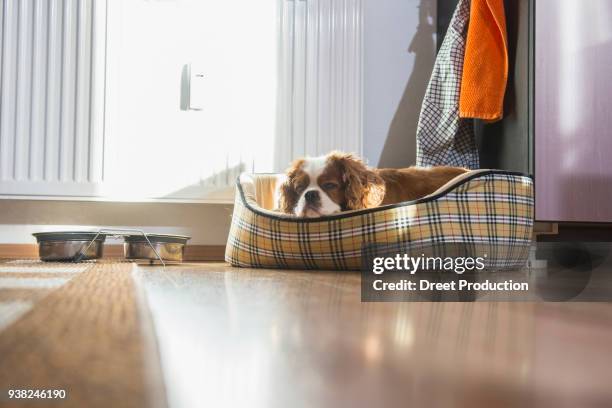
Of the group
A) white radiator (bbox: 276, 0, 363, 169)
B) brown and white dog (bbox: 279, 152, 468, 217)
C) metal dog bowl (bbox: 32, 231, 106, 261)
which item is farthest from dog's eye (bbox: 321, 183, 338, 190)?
white radiator (bbox: 276, 0, 363, 169)

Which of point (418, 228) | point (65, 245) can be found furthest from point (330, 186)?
point (65, 245)

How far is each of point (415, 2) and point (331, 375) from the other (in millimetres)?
2601

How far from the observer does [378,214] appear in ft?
4.60

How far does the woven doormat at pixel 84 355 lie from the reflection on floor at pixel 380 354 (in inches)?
0.5

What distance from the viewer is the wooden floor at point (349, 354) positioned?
28cm

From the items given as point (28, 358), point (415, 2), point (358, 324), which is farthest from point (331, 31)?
point (28, 358)

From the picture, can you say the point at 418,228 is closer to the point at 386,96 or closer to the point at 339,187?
the point at 339,187

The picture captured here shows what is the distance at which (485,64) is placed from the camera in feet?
7.10

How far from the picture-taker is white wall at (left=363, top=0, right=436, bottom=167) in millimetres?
2656

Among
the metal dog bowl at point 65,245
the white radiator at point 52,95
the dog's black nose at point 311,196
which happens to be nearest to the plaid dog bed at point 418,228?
the dog's black nose at point 311,196

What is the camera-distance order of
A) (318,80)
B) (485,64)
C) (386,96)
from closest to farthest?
1. (485,64)
2. (318,80)
3. (386,96)

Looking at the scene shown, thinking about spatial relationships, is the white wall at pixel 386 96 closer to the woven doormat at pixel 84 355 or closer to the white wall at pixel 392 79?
the white wall at pixel 392 79

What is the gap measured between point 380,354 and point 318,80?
2.22m

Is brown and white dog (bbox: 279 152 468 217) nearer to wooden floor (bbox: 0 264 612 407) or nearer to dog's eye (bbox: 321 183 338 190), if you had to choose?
dog's eye (bbox: 321 183 338 190)
